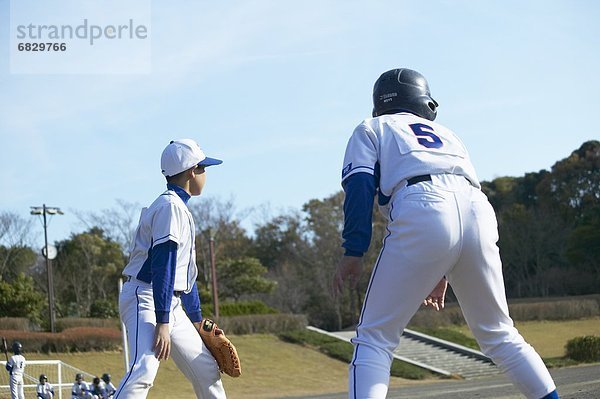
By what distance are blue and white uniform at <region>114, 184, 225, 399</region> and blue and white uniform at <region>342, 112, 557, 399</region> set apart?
4.59 feet

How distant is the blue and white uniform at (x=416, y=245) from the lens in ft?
12.4

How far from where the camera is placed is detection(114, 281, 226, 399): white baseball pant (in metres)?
4.82

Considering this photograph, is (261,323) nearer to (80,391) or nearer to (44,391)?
(44,391)

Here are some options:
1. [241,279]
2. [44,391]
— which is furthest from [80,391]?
[241,279]

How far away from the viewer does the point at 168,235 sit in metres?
4.88

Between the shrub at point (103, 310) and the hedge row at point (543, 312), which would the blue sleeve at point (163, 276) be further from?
the hedge row at point (543, 312)

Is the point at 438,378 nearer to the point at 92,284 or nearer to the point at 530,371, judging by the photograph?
the point at 92,284

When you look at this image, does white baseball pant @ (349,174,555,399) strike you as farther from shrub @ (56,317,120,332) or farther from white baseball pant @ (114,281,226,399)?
shrub @ (56,317,120,332)

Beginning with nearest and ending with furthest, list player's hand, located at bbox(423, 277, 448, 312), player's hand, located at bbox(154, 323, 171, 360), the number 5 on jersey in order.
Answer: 1. the number 5 on jersey
2. player's hand, located at bbox(423, 277, 448, 312)
3. player's hand, located at bbox(154, 323, 171, 360)

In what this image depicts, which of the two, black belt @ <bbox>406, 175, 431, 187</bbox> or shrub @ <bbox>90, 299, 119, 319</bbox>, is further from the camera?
shrub @ <bbox>90, 299, 119, 319</bbox>

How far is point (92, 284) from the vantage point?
49.5m

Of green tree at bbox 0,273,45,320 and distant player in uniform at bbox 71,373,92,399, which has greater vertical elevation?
green tree at bbox 0,273,45,320

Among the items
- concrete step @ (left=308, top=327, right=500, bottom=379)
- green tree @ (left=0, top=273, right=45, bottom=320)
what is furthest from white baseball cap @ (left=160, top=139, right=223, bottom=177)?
green tree @ (left=0, top=273, right=45, bottom=320)

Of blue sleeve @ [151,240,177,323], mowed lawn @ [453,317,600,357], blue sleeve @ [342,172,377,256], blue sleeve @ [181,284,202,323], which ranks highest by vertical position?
blue sleeve @ [342,172,377,256]
